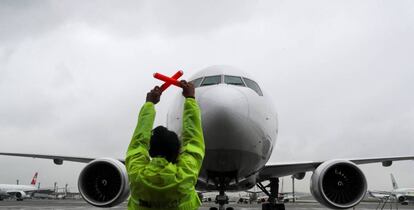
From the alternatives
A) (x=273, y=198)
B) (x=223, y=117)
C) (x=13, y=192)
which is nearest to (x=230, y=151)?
(x=223, y=117)

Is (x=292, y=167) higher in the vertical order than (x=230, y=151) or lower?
lower

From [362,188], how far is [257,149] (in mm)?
2636

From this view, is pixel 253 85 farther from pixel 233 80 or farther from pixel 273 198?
pixel 273 198

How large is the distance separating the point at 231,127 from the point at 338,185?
3426 mm

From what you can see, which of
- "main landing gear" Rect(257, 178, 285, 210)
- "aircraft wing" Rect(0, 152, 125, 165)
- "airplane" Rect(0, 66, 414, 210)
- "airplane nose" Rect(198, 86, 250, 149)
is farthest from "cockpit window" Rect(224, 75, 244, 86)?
"aircraft wing" Rect(0, 152, 125, 165)

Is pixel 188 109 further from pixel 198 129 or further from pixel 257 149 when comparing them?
pixel 257 149

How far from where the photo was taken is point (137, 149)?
2.18 metres

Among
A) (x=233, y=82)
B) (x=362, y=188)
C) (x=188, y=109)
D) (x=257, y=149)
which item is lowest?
(x=362, y=188)

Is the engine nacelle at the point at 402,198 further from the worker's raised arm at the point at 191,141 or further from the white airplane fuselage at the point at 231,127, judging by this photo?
the worker's raised arm at the point at 191,141

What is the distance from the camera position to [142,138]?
2234 mm

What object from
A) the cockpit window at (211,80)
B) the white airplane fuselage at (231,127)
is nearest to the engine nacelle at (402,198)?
the white airplane fuselage at (231,127)

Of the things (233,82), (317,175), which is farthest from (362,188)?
(233,82)

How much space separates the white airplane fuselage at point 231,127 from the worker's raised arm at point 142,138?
3474mm

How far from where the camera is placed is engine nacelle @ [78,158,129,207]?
7605mm
